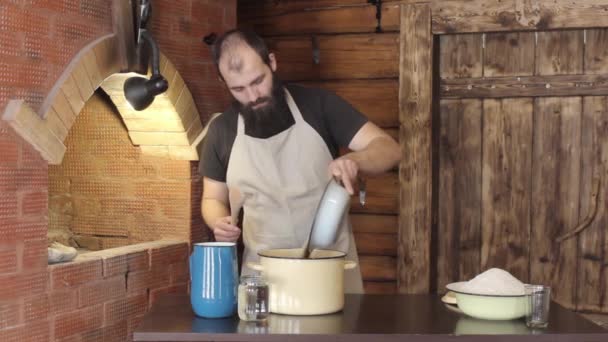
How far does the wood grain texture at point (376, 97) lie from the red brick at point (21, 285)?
181 cm

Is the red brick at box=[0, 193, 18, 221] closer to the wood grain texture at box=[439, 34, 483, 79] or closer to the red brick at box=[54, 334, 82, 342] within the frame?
the red brick at box=[54, 334, 82, 342]

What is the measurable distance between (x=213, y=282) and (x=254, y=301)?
0.14 meters

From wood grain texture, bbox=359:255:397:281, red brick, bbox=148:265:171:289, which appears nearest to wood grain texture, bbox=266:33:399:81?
wood grain texture, bbox=359:255:397:281

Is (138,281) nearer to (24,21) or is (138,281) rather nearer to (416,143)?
(24,21)

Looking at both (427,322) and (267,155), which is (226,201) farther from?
(427,322)

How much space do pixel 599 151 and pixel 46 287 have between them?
240 centimetres

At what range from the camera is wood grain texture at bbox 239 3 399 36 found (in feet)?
12.8

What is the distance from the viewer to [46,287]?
8.70ft

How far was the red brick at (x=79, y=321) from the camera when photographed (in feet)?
8.93

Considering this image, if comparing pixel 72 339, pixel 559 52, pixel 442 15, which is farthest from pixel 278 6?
pixel 72 339

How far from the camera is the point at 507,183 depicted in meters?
3.88

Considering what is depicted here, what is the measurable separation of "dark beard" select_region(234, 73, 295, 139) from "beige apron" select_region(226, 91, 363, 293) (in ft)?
0.07

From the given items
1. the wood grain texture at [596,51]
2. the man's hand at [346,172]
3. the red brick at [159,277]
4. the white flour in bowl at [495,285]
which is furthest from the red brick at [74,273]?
the wood grain texture at [596,51]

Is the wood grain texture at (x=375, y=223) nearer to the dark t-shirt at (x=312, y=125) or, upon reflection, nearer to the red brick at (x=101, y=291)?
the dark t-shirt at (x=312, y=125)
